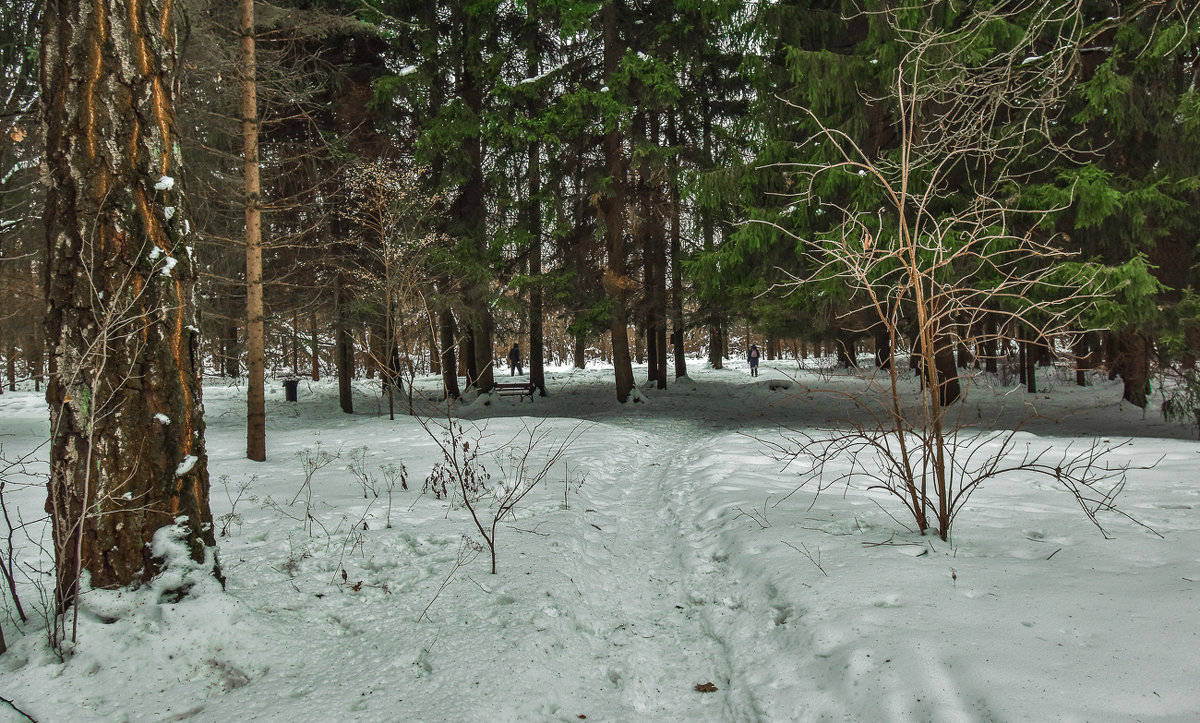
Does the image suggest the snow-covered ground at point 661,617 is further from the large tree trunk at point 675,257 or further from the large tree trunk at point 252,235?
the large tree trunk at point 675,257

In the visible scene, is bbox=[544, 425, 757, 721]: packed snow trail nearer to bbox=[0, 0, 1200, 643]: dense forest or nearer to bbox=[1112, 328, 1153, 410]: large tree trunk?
bbox=[0, 0, 1200, 643]: dense forest

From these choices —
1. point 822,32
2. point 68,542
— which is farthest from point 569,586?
point 822,32

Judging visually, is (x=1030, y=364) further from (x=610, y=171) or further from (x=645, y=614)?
(x=645, y=614)

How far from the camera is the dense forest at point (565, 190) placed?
268 centimetres

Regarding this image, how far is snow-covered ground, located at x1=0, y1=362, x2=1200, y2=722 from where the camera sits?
2.31m

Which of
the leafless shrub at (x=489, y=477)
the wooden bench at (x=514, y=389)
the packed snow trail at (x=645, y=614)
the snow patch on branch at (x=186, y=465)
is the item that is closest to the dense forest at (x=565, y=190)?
the snow patch on branch at (x=186, y=465)

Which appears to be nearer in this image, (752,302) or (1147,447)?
(1147,447)

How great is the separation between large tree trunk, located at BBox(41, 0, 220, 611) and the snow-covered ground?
0.40 meters

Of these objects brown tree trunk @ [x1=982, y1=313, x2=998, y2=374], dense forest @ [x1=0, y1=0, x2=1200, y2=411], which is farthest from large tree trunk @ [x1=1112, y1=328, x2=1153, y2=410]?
brown tree trunk @ [x1=982, y1=313, x2=998, y2=374]

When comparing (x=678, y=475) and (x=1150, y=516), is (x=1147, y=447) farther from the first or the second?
(x=678, y=475)

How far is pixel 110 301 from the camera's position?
8.61ft

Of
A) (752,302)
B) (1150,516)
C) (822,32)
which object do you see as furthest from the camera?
(822,32)

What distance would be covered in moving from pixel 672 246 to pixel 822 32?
610 cm

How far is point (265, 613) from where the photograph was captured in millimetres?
3094
